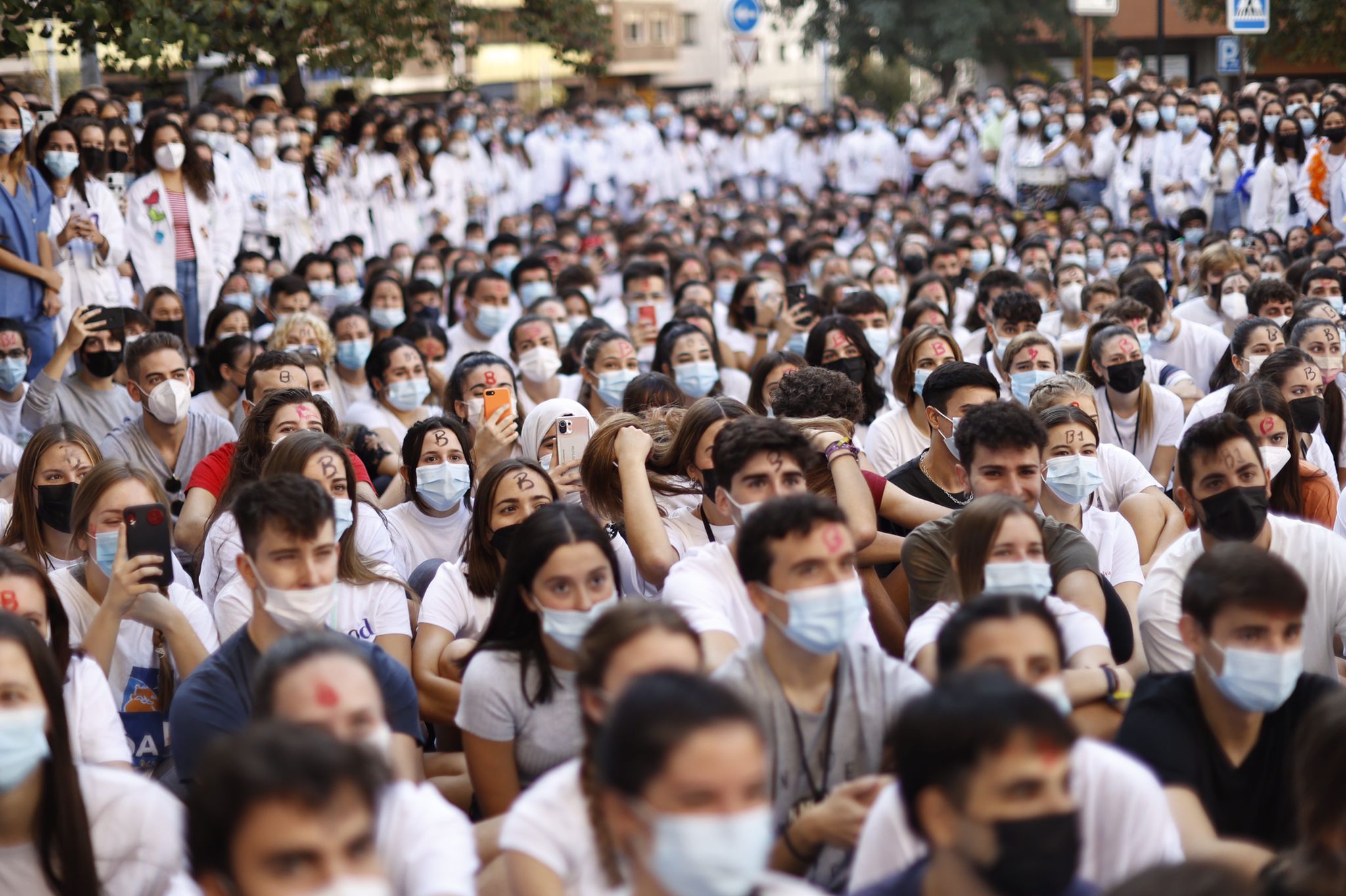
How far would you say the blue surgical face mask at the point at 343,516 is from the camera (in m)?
5.02

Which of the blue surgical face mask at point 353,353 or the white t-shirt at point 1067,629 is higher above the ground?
the blue surgical face mask at point 353,353

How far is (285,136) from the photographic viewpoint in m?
13.4

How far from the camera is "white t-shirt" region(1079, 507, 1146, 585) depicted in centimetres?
504

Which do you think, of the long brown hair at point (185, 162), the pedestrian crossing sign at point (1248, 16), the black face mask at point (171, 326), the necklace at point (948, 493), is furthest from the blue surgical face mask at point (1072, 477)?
the pedestrian crossing sign at point (1248, 16)

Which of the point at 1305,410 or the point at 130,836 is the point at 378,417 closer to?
the point at 1305,410

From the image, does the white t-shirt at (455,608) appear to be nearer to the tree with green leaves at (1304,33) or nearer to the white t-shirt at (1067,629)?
the white t-shirt at (1067,629)

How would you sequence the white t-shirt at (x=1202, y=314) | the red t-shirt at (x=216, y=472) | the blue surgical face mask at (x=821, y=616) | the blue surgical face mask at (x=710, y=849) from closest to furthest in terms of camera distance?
the blue surgical face mask at (x=710, y=849)
the blue surgical face mask at (x=821, y=616)
the red t-shirt at (x=216, y=472)
the white t-shirt at (x=1202, y=314)

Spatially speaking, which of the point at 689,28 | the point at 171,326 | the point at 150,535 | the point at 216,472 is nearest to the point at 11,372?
the point at 171,326

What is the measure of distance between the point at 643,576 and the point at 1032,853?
254cm

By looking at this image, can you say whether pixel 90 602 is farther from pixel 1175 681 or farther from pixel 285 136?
pixel 285 136

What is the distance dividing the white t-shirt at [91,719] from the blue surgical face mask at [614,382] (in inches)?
158

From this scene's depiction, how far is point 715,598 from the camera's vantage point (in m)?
4.25

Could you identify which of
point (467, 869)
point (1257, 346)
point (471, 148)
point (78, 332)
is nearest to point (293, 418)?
point (78, 332)

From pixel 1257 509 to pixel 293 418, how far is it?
11.5ft
